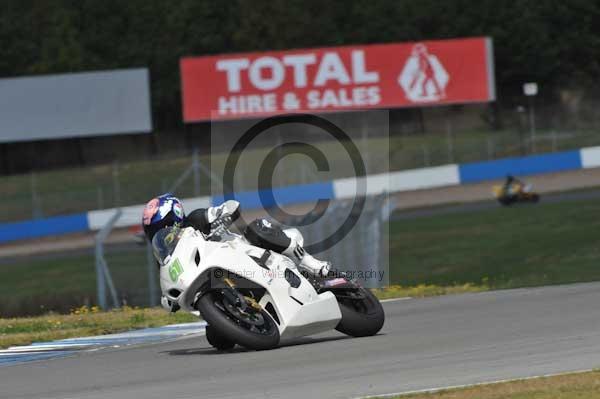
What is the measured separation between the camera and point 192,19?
2307 inches

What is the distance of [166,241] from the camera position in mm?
9648

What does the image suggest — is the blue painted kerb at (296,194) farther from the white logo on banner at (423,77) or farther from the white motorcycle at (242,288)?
the white motorcycle at (242,288)

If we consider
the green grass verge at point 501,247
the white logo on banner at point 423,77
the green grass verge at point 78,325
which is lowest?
the green grass verge at point 501,247

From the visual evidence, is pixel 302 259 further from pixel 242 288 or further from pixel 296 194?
pixel 296 194

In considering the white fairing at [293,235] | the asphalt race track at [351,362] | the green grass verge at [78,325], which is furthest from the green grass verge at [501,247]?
the white fairing at [293,235]

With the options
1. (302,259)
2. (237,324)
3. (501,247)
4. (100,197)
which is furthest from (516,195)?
(237,324)

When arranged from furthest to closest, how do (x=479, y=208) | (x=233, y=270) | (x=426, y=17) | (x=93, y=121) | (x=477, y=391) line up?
(x=426, y=17) → (x=93, y=121) → (x=479, y=208) → (x=233, y=270) → (x=477, y=391)

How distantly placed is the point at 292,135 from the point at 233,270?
35575 millimetres

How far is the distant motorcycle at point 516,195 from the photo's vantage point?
32.5 meters

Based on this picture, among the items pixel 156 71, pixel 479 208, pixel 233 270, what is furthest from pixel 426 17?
pixel 233 270

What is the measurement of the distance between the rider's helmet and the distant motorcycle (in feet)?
77.4

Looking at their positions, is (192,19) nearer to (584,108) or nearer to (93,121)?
(93,121)

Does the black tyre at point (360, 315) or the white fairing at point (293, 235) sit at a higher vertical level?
the white fairing at point (293, 235)

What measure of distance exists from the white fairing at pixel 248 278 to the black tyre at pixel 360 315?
280mm
